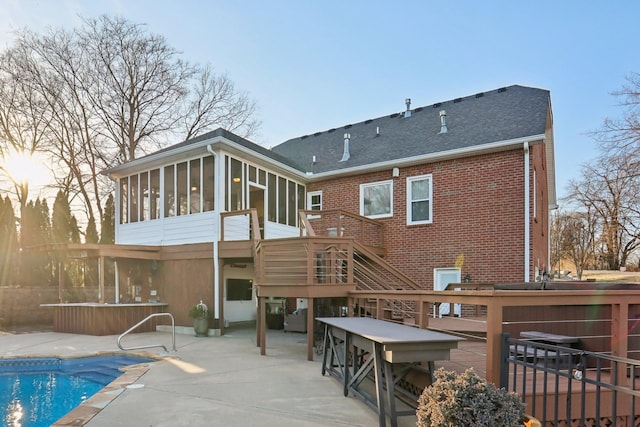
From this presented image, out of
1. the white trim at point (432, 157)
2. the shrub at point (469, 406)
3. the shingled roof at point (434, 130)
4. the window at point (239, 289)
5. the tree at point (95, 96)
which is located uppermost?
the tree at point (95, 96)

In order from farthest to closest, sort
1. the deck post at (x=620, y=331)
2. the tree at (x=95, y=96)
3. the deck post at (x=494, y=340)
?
the tree at (x=95, y=96) → the deck post at (x=620, y=331) → the deck post at (x=494, y=340)

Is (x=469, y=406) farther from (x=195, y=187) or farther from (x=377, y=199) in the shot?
(x=195, y=187)

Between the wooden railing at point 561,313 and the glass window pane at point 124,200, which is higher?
the glass window pane at point 124,200

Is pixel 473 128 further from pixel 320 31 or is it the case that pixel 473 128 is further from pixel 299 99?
pixel 299 99

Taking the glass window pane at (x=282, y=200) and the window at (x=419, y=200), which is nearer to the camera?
the window at (x=419, y=200)

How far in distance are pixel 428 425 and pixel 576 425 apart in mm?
1827

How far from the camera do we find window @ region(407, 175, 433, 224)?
10734 millimetres

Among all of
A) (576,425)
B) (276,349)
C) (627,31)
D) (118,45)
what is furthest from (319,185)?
(118,45)

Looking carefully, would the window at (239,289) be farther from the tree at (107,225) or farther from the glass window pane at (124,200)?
the tree at (107,225)

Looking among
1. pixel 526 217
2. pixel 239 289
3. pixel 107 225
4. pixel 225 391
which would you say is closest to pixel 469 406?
pixel 225 391

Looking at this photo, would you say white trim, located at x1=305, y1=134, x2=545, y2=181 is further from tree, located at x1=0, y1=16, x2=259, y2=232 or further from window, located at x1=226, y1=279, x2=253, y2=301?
tree, located at x1=0, y1=16, x2=259, y2=232

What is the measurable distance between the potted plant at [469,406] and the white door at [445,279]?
292 inches

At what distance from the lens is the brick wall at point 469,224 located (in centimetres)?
938

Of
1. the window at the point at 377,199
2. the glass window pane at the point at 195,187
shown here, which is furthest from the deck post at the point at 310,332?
the glass window pane at the point at 195,187
